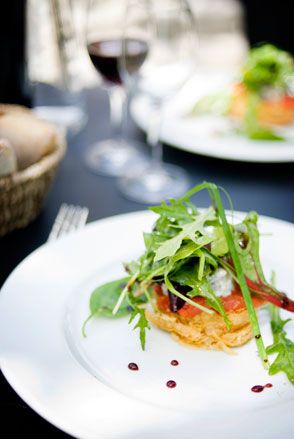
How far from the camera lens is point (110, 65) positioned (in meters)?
1.77

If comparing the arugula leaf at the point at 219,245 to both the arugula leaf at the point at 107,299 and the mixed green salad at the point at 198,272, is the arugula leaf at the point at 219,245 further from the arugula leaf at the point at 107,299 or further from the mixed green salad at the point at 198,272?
the arugula leaf at the point at 107,299

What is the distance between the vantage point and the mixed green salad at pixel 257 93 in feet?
6.93

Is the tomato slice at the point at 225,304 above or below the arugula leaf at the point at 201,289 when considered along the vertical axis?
below

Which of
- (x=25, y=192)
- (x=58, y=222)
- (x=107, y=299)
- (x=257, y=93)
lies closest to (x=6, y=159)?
(x=25, y=192)

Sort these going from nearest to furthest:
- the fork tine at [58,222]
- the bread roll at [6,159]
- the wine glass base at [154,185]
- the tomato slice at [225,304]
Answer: the tomato slice at [225,304] → the bread roll at [6,159] → the fork tine at [58,222] → the wine glass base at [154,185]

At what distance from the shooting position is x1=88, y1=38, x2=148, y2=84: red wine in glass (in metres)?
1.64

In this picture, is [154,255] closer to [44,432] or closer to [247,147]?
[44,432]

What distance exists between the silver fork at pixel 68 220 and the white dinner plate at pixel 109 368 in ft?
0.38

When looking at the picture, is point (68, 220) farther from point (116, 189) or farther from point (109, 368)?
point (109, 368)

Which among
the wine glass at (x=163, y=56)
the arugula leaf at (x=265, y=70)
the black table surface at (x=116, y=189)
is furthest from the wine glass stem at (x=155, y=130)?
the arugula leaf at (x=265, y=70)

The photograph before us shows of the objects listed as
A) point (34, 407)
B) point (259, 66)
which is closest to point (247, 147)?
point (259, 66)

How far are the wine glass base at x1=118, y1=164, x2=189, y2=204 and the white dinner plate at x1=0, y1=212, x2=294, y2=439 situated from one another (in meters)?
0.34

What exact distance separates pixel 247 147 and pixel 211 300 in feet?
2.83

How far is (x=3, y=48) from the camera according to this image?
1.87 metres
